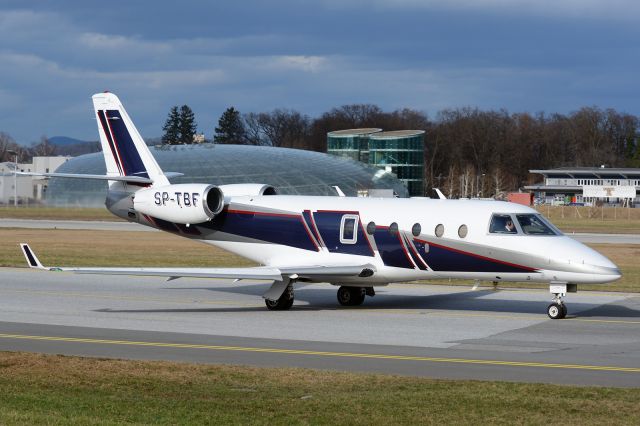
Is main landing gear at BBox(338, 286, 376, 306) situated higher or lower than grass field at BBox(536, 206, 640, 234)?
lower

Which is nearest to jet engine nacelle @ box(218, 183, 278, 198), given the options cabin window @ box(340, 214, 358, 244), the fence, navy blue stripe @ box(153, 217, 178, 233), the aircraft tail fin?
navy blue stripe @ box(153, 217, 178, 233)

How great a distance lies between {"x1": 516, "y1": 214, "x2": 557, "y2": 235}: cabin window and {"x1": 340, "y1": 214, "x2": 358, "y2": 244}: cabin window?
4.12 m

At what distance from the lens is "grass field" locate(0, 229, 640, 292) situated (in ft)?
126

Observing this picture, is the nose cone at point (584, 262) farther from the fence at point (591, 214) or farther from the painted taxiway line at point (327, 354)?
the fence at point (591, 214)

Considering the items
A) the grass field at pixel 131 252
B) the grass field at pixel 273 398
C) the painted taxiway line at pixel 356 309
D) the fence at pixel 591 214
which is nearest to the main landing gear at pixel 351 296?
the painted taxiway line at pixel 356 309

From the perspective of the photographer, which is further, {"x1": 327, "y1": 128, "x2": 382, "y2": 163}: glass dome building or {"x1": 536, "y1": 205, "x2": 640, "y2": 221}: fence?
{"x1": 327, "y1": 128, "x2": 382, "y2": 163}: glass dome building

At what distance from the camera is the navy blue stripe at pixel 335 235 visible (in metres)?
25.1

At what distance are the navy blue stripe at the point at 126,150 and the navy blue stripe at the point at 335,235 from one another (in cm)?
578

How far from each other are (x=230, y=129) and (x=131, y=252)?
5168 inches

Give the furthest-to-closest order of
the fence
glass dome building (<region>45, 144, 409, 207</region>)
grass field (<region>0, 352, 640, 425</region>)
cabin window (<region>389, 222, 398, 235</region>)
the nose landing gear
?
glass dome building (<region>45, 144, 409, 207</region>), the fence, cabin window (<region>389, 222, 398, 235</region>), the nose landing gear, grass field (<region>0, 352, 640, 425</region>)

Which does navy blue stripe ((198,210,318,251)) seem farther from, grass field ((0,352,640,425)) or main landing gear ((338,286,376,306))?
grass field ((0,352,640,425))

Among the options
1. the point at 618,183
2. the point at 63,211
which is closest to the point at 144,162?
the point at 63,211

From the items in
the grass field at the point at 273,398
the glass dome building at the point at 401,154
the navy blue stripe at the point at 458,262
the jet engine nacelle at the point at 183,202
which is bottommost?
the grass field at the point at 273,398

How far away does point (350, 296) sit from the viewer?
2689cm
